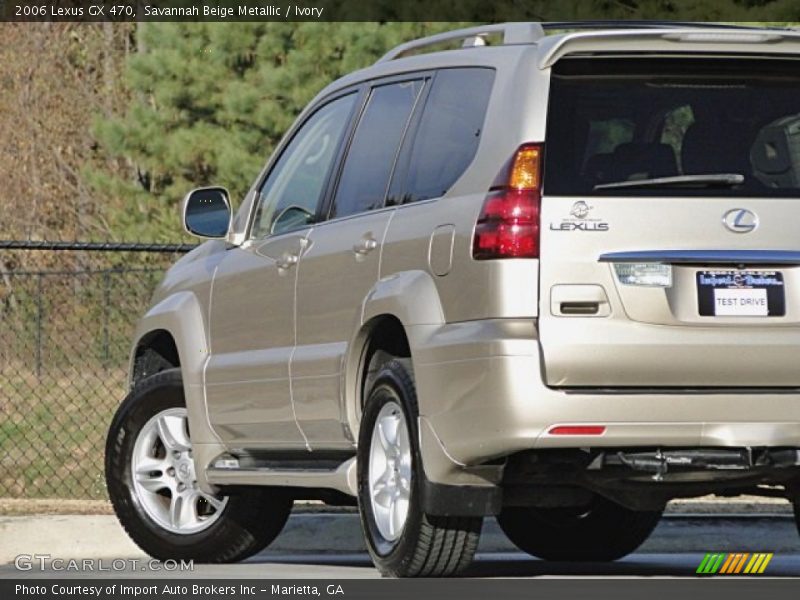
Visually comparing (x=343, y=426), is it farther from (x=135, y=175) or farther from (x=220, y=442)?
(x=135, y=175)

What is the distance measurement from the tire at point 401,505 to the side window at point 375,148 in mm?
866

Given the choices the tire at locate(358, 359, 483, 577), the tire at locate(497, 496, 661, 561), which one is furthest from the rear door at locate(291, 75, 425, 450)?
the tire at locate(497, 496, 661, 561)

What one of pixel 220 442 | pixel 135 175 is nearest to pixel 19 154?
pixel 135 175

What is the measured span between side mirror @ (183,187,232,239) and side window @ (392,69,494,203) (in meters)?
1.70

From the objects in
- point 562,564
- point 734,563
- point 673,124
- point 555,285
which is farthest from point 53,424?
point 555,285

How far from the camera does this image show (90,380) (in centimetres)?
2406

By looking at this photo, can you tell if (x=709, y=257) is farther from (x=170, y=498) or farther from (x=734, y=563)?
(x=734, y=563)

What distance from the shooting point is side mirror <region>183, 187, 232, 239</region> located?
10297 mm

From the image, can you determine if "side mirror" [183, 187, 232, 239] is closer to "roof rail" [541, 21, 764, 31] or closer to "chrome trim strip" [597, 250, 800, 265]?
"roof rail" [541, 21, 764, 31]

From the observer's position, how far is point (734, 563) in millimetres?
11492

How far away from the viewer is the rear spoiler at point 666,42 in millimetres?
7973

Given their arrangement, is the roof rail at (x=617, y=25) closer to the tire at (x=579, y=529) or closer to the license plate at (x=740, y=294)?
the license plate at (x=740, y=294)

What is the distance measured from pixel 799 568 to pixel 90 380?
47.3 ft

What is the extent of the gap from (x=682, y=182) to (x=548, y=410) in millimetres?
996
